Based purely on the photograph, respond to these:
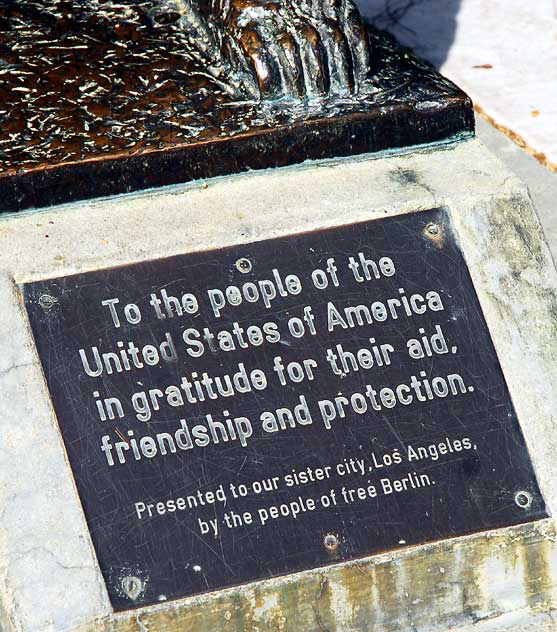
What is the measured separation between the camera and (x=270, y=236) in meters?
2.95

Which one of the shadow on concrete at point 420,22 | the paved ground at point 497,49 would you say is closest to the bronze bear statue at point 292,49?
the paved ground at point 497,49

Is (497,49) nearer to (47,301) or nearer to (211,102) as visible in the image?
(211,102)

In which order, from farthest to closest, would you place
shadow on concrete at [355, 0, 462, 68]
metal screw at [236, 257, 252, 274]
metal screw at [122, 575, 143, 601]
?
1. shadow on concrete at [355, 0, 462, 68]
2. metal screw at [236, 257, 252, 274]
3. metal screw at [122, 575, 143, 601]

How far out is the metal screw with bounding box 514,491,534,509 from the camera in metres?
2.79

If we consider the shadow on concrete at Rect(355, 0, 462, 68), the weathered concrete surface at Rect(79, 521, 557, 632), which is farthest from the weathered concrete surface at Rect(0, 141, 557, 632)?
the shadow on concrete at Rect(355, 0, 462, 68)

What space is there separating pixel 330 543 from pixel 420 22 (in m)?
2.92

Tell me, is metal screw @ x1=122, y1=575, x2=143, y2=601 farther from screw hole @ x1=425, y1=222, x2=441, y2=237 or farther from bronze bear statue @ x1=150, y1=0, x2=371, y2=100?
bronze bear statue @ x1=150, y1=0, x2=371, y2=100

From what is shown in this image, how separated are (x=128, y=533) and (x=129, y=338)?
0.46 m

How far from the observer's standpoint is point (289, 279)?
2906 mm

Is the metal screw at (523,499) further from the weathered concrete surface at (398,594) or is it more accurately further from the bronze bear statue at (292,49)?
the bronze bear statue at (292,49)

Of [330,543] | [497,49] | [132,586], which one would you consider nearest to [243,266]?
[330,543]

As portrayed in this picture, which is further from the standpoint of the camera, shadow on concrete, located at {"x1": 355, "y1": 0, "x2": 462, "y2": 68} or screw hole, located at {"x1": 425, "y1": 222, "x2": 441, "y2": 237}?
shadow on concrete, located at {"x1": 355, "y1": 0, "x2": 462, "y2": 68}

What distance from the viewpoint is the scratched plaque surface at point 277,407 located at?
2.69 m

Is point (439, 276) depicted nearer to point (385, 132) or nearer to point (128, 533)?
point (385, 132)
